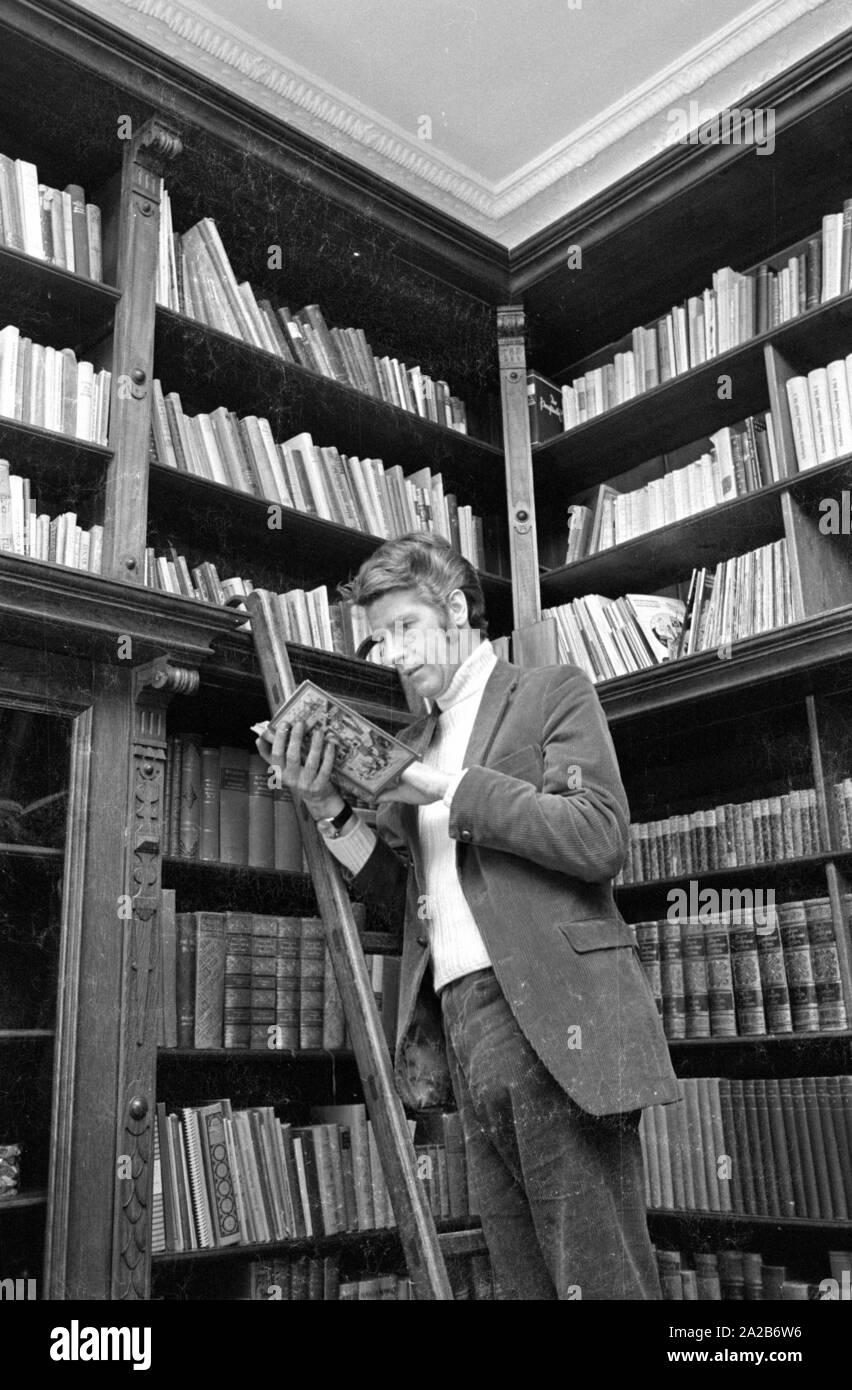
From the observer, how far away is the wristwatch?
6.66 ft

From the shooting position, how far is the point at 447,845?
188cm

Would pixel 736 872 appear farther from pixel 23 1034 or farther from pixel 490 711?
pixel 23 1034

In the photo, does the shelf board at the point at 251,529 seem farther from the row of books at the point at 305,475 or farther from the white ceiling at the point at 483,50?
the white ceiling at the point at 483,50

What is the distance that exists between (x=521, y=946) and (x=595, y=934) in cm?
10

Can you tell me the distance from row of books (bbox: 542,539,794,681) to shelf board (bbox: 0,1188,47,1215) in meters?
1.57

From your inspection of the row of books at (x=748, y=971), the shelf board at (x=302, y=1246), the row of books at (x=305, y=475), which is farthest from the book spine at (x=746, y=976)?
the row of books at (x=305, y=475)

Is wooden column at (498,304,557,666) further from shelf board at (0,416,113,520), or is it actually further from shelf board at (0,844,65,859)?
shelf board at (0,844,65,859)

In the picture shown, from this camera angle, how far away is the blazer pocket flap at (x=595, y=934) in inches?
66.9

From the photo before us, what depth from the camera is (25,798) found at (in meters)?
2.15

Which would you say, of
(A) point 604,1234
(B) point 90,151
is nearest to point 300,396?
(B) point 90,151

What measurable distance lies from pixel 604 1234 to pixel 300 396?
2050mm

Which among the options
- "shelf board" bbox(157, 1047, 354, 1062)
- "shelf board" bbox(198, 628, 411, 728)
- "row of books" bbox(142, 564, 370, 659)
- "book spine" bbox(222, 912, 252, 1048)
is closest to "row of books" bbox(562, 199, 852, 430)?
"row of books" bbox(142, 564, 370, 659)

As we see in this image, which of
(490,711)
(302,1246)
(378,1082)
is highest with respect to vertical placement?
(490,711)

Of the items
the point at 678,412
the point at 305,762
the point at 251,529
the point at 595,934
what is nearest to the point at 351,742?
the point at 305,762
